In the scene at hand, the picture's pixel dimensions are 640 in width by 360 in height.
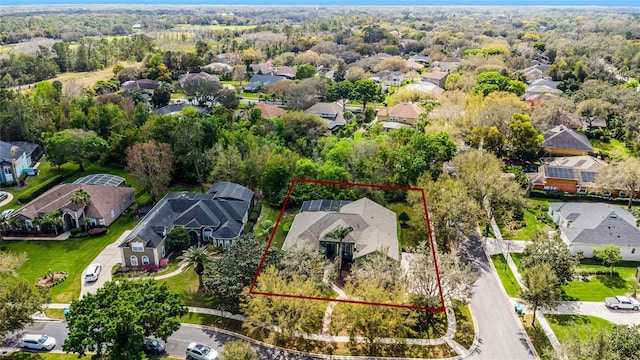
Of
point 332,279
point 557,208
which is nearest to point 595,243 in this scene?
point 557,208

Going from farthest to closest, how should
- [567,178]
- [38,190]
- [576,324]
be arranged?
[567,178], [38,190], [576,324]

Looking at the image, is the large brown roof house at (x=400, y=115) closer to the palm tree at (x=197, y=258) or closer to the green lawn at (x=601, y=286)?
the green lawn at (x=601, y=286)

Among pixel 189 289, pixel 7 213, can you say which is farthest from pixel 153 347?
pixel 7 213

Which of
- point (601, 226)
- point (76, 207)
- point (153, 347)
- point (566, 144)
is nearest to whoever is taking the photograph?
point (153, 347)

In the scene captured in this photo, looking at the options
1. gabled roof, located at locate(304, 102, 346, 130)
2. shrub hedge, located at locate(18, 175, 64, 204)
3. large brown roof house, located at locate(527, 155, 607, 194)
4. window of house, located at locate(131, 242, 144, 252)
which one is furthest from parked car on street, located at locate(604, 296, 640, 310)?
shrub hedge, located at locate(18, 175, 64, 204)

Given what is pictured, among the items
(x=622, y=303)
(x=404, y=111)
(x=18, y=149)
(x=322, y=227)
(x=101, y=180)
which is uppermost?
(x=404, y=111)

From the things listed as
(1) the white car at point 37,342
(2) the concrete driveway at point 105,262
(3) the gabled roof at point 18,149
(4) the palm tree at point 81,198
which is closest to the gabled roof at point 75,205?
(4) the palm tree at point 81,198

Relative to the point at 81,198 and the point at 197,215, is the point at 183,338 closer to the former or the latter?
the point at 197,215

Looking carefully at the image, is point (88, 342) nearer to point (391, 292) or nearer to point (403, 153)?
point (391, 292)
